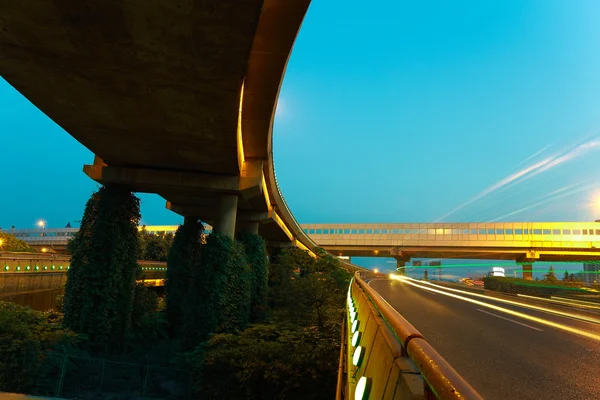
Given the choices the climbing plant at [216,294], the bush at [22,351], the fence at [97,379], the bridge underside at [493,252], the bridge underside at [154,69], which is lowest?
the fence at [97,379]

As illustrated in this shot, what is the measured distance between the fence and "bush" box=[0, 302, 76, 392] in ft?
0.11

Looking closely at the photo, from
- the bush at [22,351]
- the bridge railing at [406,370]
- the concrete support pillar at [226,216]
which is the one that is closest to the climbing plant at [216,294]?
the concrete support pillar at [226,216]

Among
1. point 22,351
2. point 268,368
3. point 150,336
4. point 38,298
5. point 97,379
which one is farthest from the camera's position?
point 38,298

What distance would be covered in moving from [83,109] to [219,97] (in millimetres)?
4791

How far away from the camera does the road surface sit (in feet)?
17.2

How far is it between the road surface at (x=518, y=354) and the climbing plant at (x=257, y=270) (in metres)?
13.9

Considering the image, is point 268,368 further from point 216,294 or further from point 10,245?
point 10,245

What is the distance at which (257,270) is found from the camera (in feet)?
83.4

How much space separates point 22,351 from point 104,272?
457 cm

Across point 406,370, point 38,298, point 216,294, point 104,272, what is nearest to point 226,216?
point 216,294

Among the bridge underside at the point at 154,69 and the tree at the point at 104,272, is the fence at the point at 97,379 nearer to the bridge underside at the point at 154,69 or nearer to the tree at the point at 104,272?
the tree at the point at 104,272

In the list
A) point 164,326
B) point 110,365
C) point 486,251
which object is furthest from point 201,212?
point 486,251

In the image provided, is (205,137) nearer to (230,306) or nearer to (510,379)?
(230,306)

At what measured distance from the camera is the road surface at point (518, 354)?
17.2 feet
